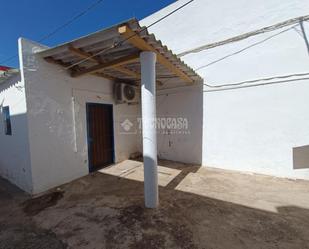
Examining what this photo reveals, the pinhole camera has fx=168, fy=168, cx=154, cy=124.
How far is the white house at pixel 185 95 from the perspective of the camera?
129 inches

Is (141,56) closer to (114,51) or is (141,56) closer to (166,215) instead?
(114,51)

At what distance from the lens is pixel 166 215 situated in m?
2.59

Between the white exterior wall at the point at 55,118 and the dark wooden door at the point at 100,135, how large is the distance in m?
0.23

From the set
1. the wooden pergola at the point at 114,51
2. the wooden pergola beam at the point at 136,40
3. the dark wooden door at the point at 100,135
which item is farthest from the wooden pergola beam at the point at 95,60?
the dark wooden door at the point at 100,135

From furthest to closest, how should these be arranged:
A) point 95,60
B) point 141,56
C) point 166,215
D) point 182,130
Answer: point 182,130 < point 95,60 < point 141,56 < point 166,215

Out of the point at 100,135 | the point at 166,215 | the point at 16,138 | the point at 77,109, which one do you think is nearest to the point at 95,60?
the point at 77,109

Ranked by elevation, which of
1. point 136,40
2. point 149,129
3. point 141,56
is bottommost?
point 149,129

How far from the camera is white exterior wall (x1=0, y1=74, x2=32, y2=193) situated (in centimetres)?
336

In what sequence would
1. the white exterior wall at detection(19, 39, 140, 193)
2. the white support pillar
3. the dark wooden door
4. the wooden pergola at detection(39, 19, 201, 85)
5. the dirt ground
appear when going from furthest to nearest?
1. the dark wooden door
2. the white exterior wall at detection(19, 39, 140, 193)
3. the white support pillar
4. the wooden pergola at detection(39, 19, 201, 85)
5. the dirt ground

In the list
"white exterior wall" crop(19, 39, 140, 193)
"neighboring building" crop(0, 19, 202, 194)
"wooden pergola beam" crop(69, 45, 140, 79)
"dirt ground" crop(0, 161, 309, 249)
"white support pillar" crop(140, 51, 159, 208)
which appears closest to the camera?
"dirt ground" crop(0, 161, 309, 249)

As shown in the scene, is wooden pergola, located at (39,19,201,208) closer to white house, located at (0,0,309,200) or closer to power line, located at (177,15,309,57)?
white house, located at (0,0,309,200)

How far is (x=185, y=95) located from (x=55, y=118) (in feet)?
12.0

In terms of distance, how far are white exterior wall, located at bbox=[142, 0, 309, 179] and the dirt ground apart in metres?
0.72

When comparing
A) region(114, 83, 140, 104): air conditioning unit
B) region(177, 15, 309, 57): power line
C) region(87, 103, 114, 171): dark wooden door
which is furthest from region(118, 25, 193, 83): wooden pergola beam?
region(87, 103, 114, 171): dark wooden door
